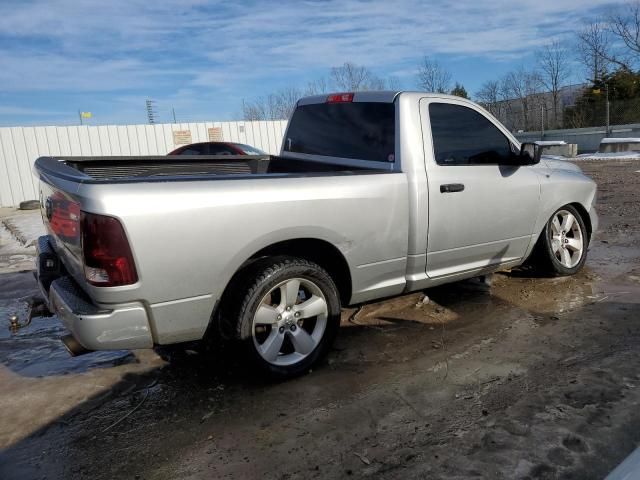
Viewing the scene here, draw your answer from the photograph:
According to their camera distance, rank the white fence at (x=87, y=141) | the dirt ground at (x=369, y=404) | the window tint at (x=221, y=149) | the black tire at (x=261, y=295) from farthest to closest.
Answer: the white fence at (x=87, y=141) < the window tint at (x=221, y=149) < the black tire at (x=261, y=295) < the dirt ground at (x=369, y=404)

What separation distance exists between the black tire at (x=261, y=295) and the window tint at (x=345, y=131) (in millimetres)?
1143

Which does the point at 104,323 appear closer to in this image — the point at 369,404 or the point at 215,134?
the point at 369,404

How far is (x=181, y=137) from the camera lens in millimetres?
A: 19094

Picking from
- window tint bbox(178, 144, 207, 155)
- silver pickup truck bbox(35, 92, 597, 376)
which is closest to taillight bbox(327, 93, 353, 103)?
silver pickup truck bbox(35, 92, 597, 376)

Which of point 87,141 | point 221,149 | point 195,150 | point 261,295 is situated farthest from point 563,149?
point 261,295

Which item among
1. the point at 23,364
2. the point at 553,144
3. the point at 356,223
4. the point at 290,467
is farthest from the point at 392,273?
the point at 553,144

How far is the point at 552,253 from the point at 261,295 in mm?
3310

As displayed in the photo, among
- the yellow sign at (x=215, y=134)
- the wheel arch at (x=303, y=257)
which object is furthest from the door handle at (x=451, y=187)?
the yellow sign at (x=215, y=134)

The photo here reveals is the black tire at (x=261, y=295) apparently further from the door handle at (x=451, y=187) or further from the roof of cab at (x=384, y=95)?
the roof of cab at (x=384, y=95)

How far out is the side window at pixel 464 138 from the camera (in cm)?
412

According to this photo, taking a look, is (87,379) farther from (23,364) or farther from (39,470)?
(39,470)

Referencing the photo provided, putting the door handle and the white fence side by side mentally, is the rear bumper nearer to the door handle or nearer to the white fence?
the door handle

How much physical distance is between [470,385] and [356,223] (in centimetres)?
126

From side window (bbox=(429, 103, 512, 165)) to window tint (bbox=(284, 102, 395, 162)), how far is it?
1.21ft
